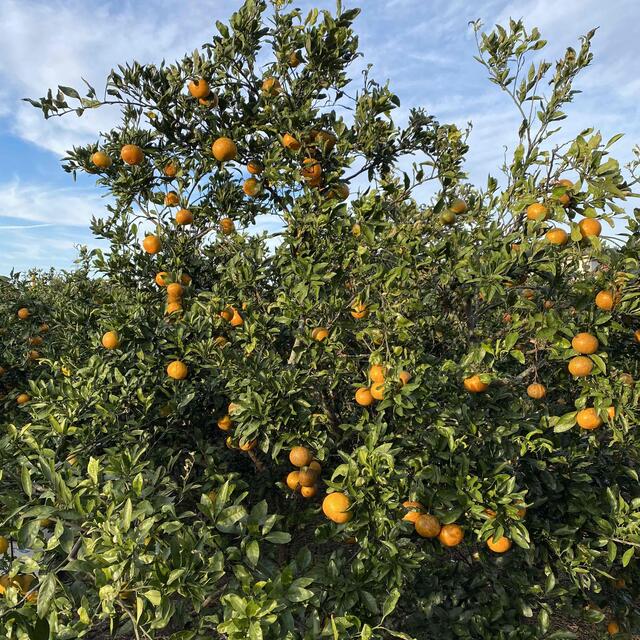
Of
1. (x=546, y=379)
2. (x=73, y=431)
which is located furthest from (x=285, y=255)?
(x=546, y=379)

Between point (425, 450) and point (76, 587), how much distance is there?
1707mm

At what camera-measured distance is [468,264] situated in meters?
2.56

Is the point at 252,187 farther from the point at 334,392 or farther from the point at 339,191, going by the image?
the point at 334,392

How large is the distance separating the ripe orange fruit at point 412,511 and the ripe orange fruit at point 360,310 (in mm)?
1116

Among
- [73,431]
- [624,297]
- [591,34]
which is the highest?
[591,34]

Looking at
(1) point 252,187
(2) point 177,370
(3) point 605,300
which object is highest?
(1) point 252,187

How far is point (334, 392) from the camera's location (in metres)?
3.51

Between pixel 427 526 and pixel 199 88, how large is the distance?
9.50 ft

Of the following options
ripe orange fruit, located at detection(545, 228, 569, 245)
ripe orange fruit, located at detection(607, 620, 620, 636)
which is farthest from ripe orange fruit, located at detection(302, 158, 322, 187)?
ripe orange fruit, located at detection(607, 620, 620, 636)

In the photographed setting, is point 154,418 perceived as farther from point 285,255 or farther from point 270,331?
point 285,255

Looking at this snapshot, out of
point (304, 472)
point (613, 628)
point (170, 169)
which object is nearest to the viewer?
point (304, 472)

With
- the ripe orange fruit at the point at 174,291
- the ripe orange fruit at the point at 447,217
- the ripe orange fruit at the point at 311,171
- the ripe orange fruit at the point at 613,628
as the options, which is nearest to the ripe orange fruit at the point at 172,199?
the ripe orange fruit at the point at 174,291

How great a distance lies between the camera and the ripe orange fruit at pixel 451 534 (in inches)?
84.9

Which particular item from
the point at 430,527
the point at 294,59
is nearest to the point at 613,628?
the point at 430,527
